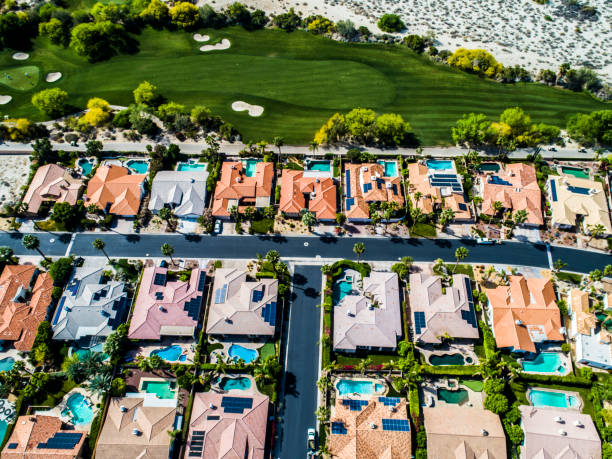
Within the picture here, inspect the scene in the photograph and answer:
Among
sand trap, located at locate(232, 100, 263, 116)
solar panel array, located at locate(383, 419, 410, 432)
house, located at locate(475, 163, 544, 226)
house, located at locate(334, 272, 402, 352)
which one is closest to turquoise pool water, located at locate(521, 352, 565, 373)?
house, located at locate(334, 272, 402, 352)

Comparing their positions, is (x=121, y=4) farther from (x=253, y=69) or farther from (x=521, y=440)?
(x=521, y=440)

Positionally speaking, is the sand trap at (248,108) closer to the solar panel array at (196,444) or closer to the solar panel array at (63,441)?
the solar panel array at (196,444)

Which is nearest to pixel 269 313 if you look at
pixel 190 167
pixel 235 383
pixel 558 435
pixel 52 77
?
pixel 235 383

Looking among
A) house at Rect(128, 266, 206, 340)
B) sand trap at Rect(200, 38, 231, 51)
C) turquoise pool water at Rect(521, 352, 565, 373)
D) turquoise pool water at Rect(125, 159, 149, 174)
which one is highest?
sand trap at Rect(200, 38, 231, 51)

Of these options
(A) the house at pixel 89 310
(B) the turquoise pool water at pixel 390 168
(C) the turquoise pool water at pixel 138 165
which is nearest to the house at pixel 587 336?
(B) the turquoise pool water at pixel 390 168

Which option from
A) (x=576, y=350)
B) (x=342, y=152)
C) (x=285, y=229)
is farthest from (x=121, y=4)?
(x=576, y=350)

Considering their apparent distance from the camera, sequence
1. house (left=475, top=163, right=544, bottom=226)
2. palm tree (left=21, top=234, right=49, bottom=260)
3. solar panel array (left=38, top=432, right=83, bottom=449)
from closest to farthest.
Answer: solar panel array (left=38, top=432, right=83, bottom=449)
palm tree (left=21, top=234, right=49, bottom=260)
house (left=475, top=163, right=544, bottom=226)

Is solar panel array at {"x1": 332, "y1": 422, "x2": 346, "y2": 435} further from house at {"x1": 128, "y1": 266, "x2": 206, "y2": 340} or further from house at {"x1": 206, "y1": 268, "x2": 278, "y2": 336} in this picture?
house at {"x1": 128, "y1": 266, "x2": 206, "y2": 340}

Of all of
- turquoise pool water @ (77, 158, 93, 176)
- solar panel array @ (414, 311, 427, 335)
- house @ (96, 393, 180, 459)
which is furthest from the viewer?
turquoise pool water @ (77, 158, 93, 176)
